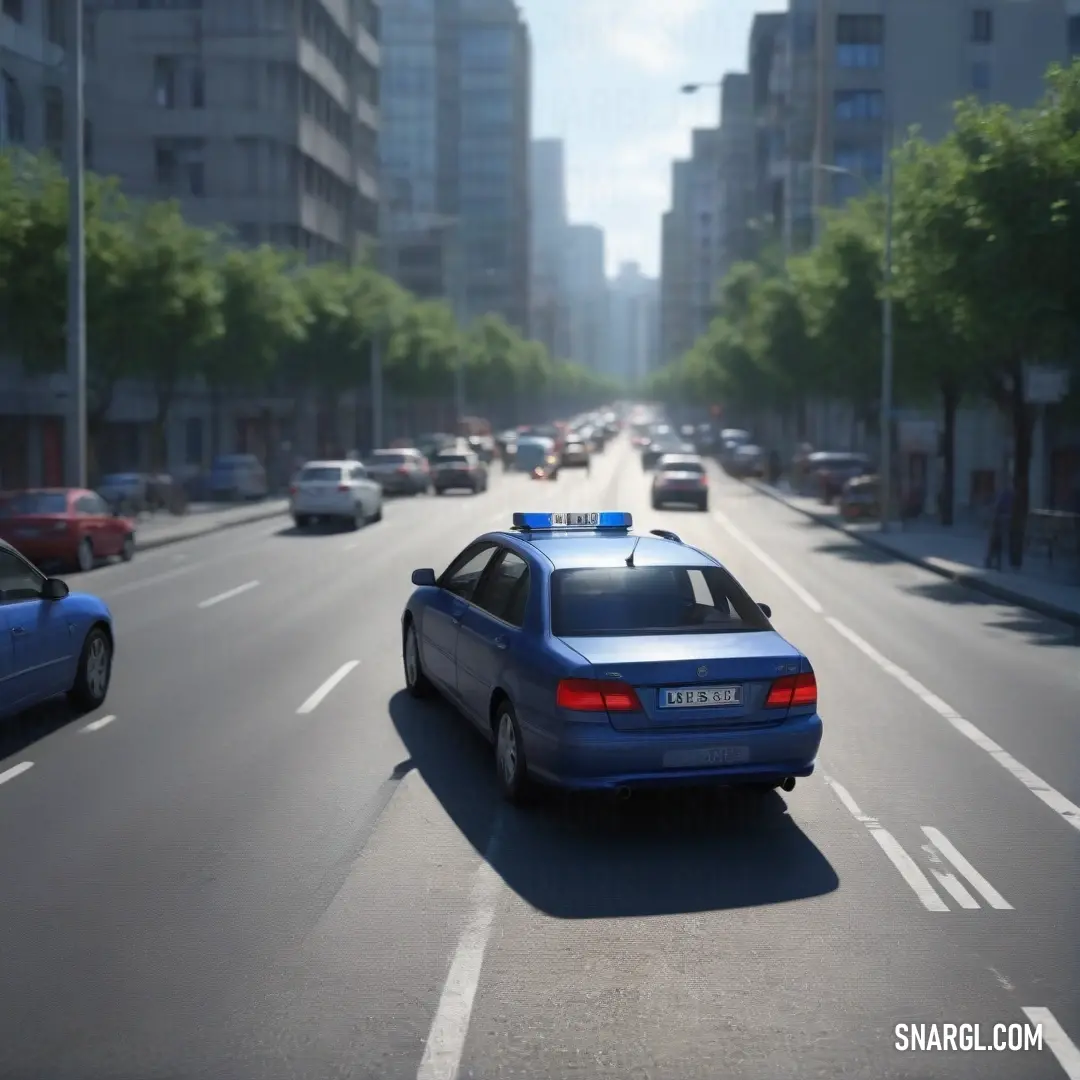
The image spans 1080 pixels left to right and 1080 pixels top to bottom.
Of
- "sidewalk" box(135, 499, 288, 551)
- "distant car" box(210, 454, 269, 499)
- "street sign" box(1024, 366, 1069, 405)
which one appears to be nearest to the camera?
"street sign" box(1024, 366, 1069, 405)

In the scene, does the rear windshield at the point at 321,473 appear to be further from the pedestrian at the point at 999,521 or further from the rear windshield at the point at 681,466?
the pedestrian at the point at 999,521

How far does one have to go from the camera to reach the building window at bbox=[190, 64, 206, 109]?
7738 cm

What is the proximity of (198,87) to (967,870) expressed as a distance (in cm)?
7550

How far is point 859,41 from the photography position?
304ft

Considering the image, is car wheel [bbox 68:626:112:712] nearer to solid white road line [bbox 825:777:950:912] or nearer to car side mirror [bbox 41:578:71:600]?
car side mirror [bbox 41:578:71:600]

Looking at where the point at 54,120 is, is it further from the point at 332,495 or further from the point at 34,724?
the point at 34,724

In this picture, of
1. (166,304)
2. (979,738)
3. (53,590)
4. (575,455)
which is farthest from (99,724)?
(575,455)

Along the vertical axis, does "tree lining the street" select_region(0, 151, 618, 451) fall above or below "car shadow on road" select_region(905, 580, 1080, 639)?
above

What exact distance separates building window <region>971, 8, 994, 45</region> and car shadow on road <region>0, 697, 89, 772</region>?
81.0 metres

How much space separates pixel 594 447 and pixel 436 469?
201 feet

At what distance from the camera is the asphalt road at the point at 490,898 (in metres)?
5.81

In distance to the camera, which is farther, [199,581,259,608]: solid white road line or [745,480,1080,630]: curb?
[199,581,259,608]: solid white road line

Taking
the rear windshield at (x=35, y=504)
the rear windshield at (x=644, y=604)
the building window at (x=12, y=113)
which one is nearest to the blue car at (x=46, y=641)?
the rear windshield at (x=644, y=604)

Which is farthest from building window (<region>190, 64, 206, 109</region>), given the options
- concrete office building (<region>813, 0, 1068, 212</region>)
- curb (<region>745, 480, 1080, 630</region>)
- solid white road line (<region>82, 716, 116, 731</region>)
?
solid white road line (<region>82, 716, 116, 731</region>)
